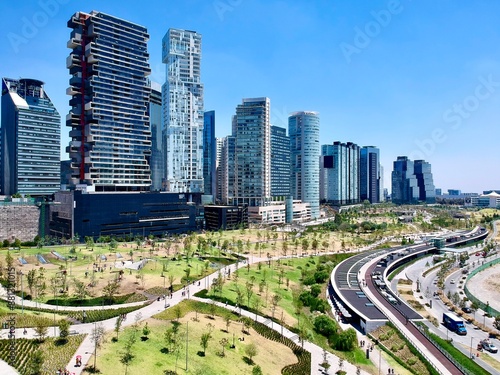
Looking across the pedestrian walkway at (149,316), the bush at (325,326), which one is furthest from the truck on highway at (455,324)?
the bush at (325,326)

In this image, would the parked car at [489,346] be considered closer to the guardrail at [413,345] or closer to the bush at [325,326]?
the guardrail at [413,345]

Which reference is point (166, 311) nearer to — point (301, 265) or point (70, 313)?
point (70, 313)

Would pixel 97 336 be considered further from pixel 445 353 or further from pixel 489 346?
pixel 489 346

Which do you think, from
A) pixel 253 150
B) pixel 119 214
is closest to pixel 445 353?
pixel 119 214

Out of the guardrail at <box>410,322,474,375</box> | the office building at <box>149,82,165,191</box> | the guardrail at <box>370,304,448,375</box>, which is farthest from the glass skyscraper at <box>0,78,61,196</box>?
the guardrail at <box>410,322,474,375</box>

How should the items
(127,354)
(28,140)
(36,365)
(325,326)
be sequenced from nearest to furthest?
(36,365) < (127,354) < (325,326) < (28,140)
